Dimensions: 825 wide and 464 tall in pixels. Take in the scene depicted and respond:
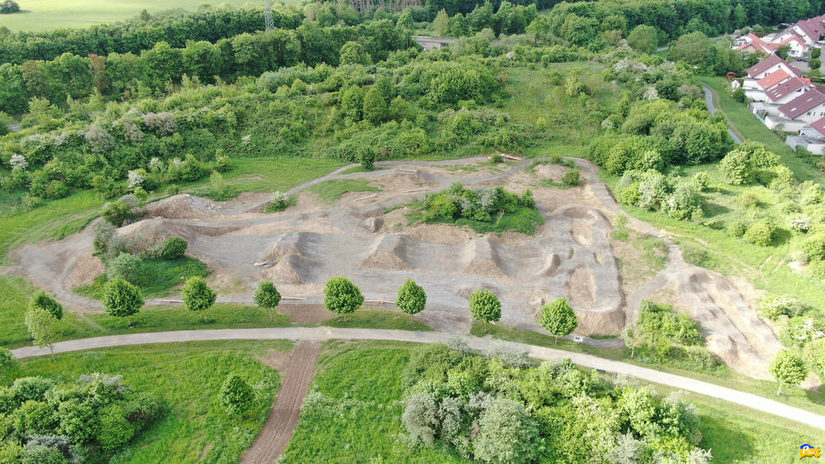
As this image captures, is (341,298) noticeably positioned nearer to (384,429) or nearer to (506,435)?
(384,429)

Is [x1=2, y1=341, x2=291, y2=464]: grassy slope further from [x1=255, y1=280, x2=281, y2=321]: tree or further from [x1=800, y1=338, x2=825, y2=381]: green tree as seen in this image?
[x1=800, y1=338, x2=825, y2=381]: green tree

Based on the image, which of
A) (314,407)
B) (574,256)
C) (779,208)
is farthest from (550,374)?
(779,208)

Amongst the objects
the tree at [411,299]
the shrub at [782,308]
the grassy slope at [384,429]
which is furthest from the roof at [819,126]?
the tree at [411,299]

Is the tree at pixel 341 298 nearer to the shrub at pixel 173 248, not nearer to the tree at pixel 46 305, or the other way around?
the shrub at pixel 173 248

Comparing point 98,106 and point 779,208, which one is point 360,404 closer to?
point 779,208

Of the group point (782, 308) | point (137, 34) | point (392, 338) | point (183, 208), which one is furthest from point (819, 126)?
point (137, 34)
